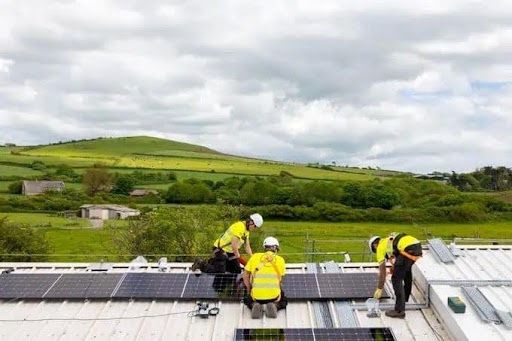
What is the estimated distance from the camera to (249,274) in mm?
12883

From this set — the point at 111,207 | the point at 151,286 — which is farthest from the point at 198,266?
the point at 111,207

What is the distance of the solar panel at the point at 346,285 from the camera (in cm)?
1343

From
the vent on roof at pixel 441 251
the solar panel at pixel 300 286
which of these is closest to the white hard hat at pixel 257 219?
the solar panel at pixel 300 286

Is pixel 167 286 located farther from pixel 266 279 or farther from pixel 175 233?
pixel 175 233

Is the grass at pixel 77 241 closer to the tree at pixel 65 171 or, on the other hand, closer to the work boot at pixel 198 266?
the work boot at pixel 198 266

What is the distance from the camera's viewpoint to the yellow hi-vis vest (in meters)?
12.4

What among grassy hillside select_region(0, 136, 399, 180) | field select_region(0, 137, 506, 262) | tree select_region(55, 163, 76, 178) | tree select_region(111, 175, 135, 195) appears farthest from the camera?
grassy hillside select_region(0, 136, 399, 180)

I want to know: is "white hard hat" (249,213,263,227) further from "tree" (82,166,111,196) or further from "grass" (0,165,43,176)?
"grass" (0,165,43,176)

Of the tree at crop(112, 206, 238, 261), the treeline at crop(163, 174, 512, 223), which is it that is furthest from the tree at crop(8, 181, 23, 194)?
the tree at crop(112, 206, 238, 261)

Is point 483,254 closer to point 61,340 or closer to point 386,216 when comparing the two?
point 61,340

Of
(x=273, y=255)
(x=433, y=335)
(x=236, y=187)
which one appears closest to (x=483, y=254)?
(x=433, y=335)

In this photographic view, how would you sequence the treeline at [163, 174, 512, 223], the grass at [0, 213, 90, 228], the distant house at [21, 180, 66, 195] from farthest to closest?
the distant house at [21, 180, 66, 195] → the treeline at [163, 174, 512, 223] → the grass at [0, 213, 90, 228]

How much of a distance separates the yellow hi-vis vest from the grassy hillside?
89689mm

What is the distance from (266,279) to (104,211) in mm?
66848
